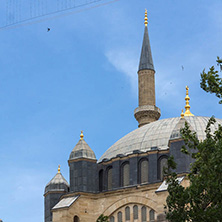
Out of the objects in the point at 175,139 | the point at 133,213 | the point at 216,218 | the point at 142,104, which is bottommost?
the point at 216,218

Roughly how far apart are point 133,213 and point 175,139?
4.83 metres

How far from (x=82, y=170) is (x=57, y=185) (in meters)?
3.57

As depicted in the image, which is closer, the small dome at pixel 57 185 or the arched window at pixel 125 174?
the arched window at pixel 125 174

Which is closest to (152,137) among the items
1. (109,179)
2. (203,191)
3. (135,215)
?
(109,179)

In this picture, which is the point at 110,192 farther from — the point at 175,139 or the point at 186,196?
the point at 186,196

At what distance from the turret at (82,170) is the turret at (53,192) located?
2.93m

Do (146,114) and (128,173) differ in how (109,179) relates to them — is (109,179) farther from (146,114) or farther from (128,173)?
(146,114)

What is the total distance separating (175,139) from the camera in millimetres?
42219

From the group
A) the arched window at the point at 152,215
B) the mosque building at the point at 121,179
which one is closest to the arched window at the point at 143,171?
the mosque building at the point at 121,179

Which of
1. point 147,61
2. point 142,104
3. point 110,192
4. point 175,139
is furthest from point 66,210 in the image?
point 147,61

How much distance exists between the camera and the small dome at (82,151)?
4512 cm

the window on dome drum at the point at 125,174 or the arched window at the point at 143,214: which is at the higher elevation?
the window on dome drum at the point at 125,174

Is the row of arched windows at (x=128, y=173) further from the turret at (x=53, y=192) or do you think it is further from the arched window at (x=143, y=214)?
the turret at (x=53, y=192)

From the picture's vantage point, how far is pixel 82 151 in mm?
45125
